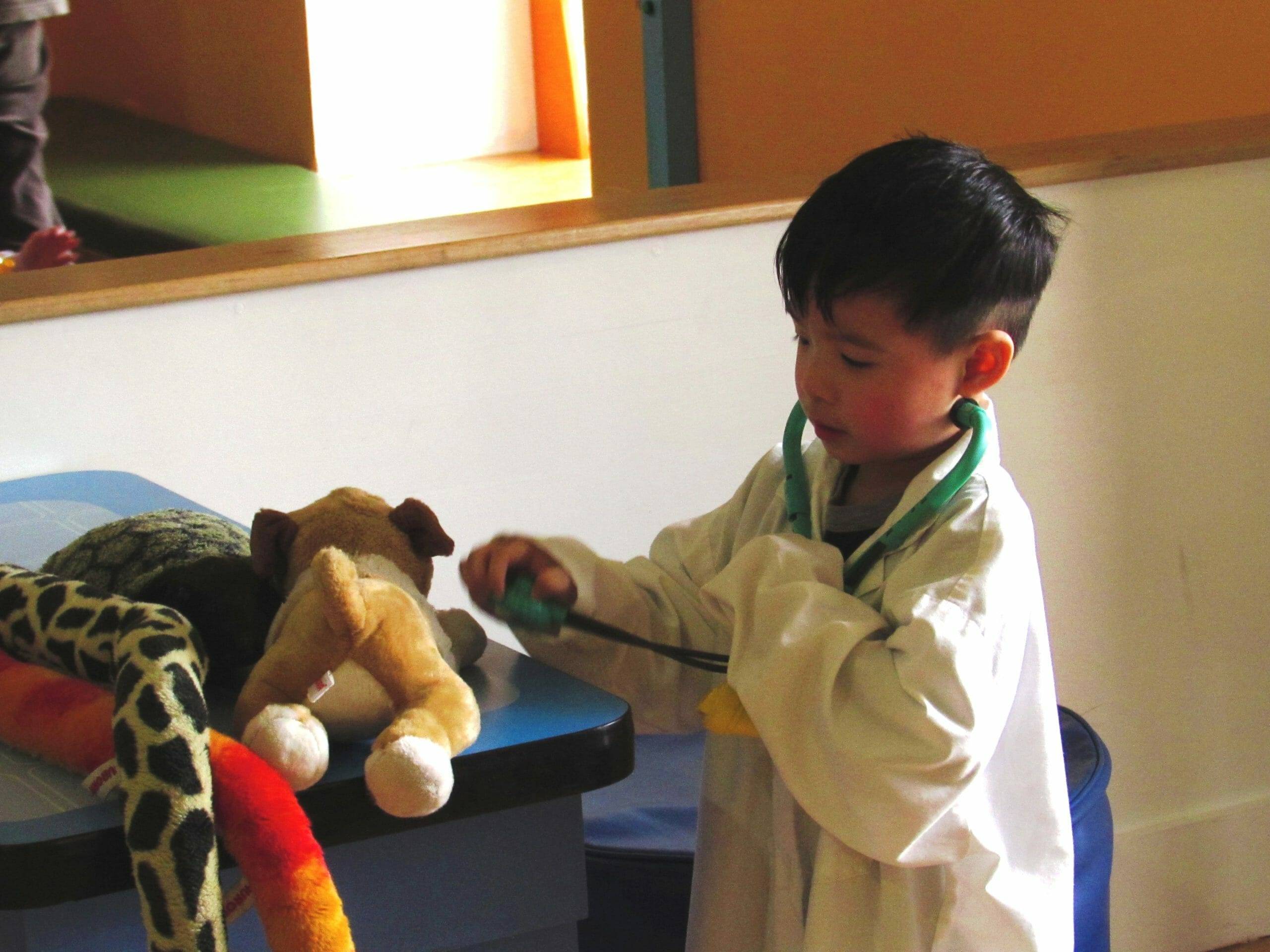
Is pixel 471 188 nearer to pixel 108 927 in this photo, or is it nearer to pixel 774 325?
pixel 774 325

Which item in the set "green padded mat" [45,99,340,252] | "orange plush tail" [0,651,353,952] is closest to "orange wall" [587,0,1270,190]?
"green padded mat" [45,99,340,252]

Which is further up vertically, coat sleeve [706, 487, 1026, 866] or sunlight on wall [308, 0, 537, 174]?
sunlight on wall [308, 0, 537, 174]

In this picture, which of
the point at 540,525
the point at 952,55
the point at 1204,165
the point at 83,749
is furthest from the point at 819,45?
→ the point at 83,749

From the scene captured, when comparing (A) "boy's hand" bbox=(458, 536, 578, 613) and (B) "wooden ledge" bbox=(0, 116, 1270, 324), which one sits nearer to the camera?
(A) "boy's hand" bbox=(458, 536, 578, 613)

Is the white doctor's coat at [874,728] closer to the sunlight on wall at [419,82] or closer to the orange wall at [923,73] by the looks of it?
the orange wall at [923,73]

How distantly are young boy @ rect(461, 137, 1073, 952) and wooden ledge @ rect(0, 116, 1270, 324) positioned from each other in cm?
53

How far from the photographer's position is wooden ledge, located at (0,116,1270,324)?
135 cm

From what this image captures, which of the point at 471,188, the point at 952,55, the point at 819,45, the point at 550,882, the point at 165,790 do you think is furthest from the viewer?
the point at 471,188

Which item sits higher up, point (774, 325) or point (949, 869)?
point (774, 325)

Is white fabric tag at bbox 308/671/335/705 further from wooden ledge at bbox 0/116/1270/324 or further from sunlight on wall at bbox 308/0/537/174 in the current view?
sunlight on wall at bbox 308/0/537/174

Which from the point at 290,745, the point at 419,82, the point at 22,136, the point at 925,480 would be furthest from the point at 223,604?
the point at 419,82

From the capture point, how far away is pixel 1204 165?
1.73 m

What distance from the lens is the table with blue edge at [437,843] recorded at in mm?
658

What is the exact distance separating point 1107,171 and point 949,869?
1008 mm
